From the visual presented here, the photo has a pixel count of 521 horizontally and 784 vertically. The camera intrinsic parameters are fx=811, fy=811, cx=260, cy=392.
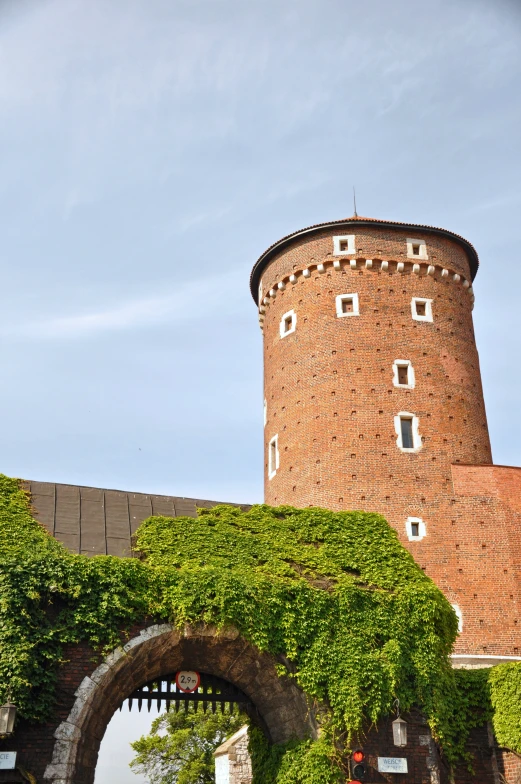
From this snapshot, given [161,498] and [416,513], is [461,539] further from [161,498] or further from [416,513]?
[161,498]

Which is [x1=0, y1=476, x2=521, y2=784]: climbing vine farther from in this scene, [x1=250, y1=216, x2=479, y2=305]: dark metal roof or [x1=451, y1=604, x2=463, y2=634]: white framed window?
[x1=250, y1=216, x2=479, y2=305]: dark metal roof

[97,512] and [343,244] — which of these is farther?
[343,244]

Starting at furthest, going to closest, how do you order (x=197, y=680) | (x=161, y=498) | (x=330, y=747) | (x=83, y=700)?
(x=161, y=498) < (x=197, y=680) < (x=330, y=747) < (x=83, y=700)

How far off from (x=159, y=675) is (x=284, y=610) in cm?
336

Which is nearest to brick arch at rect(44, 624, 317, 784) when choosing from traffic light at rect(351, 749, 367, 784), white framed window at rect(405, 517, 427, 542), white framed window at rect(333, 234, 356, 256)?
traffic light at rect(351, 749, 367, 784)

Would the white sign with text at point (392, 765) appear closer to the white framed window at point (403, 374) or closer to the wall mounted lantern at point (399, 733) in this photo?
the wall mounted lantern at point (399, 733)

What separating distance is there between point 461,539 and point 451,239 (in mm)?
10628

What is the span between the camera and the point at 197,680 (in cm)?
1747

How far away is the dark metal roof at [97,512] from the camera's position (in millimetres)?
17266

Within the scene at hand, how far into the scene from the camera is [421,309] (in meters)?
26.5

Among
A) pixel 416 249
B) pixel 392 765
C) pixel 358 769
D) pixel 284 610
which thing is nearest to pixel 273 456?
pixel 416 249

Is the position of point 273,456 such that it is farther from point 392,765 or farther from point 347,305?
point 392,765

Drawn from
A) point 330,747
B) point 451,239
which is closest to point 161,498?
point 330,747

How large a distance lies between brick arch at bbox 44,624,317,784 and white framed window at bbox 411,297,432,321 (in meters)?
13.5
